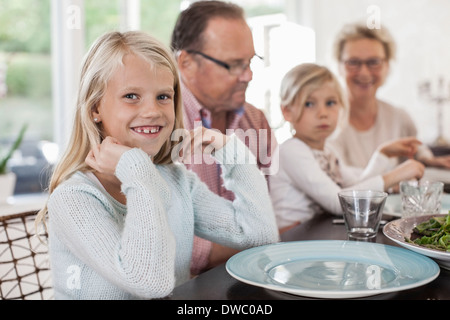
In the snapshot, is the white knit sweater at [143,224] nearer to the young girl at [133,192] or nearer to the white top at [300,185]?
the young girl at [133,192]

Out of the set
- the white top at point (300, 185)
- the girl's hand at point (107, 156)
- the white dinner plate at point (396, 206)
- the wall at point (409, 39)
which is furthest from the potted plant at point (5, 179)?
the wall at point (409, 39)

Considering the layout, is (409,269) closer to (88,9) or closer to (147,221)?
(147,221)

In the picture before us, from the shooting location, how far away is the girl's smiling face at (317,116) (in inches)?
62.9

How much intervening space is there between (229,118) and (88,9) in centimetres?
99

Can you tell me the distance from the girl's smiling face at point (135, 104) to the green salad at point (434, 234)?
0.50 m

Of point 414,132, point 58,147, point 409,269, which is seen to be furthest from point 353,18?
point 409,269

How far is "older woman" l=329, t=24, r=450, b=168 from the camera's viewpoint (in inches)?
96.0

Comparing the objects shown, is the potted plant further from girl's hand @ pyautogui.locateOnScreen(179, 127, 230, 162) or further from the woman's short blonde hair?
the woman's short blonde hair

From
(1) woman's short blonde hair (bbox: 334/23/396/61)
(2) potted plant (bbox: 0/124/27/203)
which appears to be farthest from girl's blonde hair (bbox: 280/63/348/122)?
(2) potted plant (bbox: 0/124/27/203)

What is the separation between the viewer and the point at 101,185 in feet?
2.99

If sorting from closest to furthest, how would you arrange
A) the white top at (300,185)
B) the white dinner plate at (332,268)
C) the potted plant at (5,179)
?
the white dinner plate at (332,268) → the white top at (300,185) → the potted plant at (5,179)

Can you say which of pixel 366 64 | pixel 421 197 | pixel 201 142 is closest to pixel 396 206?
pixel 421 197

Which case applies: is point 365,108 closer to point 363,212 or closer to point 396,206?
point 396,206

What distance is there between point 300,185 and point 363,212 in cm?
56
